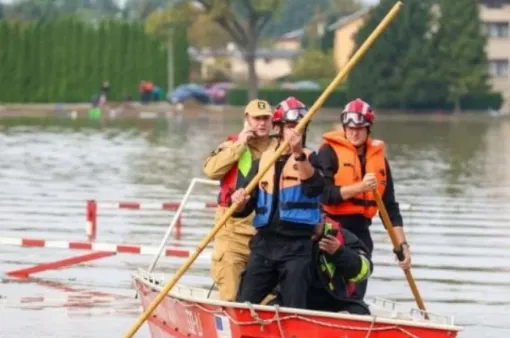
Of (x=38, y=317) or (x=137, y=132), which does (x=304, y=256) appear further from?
(x=137, y=132)

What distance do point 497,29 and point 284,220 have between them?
9042cm

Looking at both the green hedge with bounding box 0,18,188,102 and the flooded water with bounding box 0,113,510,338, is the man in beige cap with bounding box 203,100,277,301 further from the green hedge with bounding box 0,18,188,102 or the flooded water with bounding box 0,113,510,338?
the green hedge with bounding box 0,18,188,102

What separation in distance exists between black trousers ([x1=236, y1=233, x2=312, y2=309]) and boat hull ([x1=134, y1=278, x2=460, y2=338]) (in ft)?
0.88

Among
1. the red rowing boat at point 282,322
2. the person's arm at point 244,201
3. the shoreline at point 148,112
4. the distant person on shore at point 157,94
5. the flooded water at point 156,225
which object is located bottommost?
the shoreline at point 148,112

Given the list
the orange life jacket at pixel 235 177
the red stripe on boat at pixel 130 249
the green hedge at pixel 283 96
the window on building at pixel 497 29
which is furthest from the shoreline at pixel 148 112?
the orange life jacket at pixel 235 177

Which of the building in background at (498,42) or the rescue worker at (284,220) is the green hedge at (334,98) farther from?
the rescue worker at (284,220)

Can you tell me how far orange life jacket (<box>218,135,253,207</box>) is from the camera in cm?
1109

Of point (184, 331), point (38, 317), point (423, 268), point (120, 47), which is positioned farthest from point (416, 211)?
point (120, 47)

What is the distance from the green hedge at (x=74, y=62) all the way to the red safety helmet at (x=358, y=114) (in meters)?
82.4

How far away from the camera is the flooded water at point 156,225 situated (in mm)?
14789

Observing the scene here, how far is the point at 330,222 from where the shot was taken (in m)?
10.7

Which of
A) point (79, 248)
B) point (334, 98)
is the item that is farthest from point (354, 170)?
point (334, 98)

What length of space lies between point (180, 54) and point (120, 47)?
159 inches

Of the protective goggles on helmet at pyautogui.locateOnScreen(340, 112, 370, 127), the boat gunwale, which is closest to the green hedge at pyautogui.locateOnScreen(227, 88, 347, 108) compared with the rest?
the protective goggles on helmet at pyautogui.locateOnScreen(340, 112, 370, 127)
